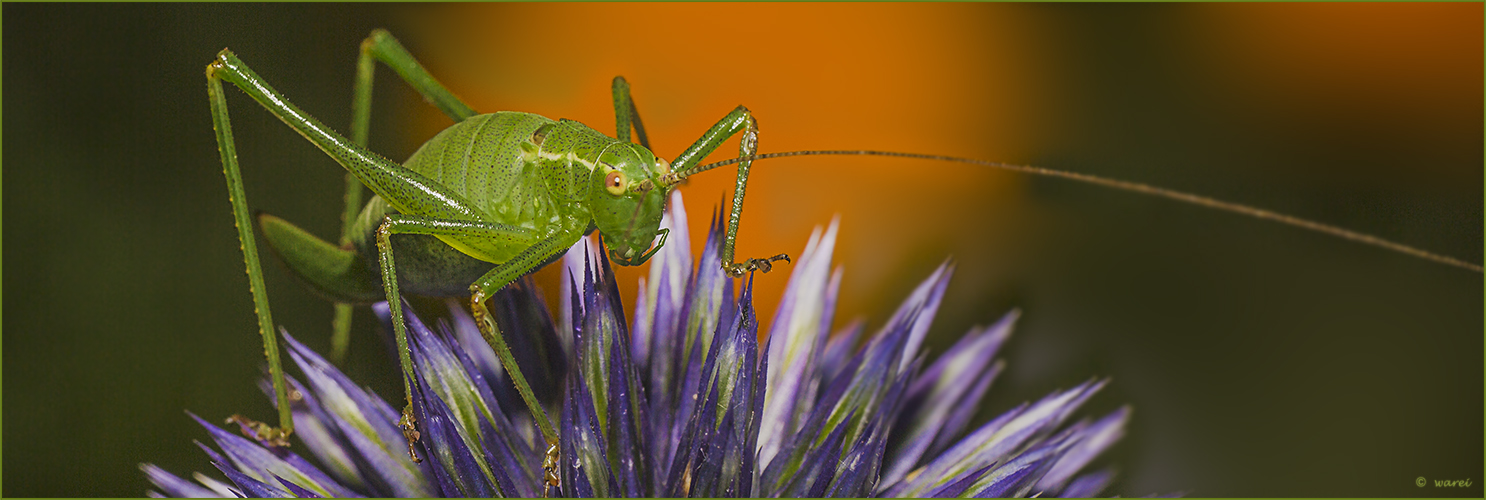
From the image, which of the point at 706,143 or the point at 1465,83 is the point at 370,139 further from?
the point at 1465,83

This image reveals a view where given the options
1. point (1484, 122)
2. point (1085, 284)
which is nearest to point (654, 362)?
point (1085, 284)

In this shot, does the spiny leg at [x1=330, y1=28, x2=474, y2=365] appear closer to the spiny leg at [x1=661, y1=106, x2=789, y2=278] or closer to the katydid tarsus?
the katydid tarsus

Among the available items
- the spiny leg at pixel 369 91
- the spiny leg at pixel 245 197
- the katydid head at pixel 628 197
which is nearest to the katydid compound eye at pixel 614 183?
the katydid head at pixel 628 197

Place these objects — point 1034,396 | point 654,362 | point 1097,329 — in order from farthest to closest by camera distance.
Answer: point 1097,329 < point 1034,396 < point 654,362

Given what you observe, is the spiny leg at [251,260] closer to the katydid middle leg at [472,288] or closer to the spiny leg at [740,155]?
the katydid middle leg at [472,288]

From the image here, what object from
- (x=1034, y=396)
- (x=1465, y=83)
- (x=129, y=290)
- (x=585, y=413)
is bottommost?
(x=1034, y=396)

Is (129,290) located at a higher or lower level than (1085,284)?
higher
